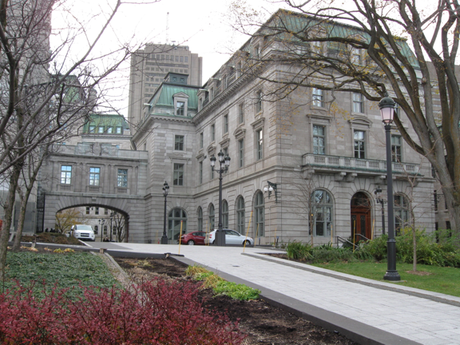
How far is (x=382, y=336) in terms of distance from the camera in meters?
5.55

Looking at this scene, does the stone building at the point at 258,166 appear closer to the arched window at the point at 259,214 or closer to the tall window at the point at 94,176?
the arched window at the point at 259,214

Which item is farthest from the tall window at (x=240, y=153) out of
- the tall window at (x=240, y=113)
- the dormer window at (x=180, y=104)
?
the dormer window at (x=180, y=104)

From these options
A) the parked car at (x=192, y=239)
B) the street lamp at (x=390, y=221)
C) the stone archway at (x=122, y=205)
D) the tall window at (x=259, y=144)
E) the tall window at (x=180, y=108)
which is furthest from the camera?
the tall window at (x=180, y=108)

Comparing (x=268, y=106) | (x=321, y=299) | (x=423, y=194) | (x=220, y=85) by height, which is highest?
(x=220, y=85)

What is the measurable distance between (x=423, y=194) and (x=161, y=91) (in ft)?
99.3

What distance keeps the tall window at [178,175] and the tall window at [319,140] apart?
1924cm

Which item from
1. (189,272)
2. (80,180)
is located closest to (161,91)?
(80,180)

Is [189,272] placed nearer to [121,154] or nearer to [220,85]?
[220,85]

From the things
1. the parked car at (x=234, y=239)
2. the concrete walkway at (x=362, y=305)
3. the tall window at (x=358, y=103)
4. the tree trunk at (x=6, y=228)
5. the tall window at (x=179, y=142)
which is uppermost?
the tall window at (x=358, y=103)

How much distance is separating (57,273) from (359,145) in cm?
3163

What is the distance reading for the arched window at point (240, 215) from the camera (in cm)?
3897

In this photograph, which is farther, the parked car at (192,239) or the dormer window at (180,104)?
the dormer window at (180,104)

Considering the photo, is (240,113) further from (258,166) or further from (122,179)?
(122,179)

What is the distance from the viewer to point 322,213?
34.9 m
